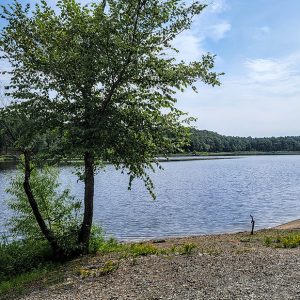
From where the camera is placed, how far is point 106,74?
47.4 feet

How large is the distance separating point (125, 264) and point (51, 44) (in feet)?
27.6

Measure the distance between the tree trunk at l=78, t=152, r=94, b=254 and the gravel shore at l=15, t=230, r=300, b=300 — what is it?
84.9 inches

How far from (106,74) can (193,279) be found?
7.68 metres

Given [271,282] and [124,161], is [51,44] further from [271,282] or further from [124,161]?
[271,282]

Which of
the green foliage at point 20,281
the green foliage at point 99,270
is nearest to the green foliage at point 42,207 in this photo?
the green foliage at point 20,281

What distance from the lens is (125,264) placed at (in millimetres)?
13617

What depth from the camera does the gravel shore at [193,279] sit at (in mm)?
9930

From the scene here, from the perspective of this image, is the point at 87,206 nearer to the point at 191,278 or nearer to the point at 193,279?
the point at 191,278

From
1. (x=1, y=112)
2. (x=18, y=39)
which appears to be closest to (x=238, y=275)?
(x=1, y=112)

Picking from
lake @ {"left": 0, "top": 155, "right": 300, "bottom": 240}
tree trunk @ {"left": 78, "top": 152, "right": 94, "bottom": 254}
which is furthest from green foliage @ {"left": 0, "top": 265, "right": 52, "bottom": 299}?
lake @ {"left": 0, "top": 155, "right": 300, "bottom": 240}

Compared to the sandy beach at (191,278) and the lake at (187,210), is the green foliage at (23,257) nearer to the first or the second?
the sandy beach at (191,278)

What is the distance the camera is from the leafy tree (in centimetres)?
1388

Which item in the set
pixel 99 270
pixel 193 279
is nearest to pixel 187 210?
pixel 99 270

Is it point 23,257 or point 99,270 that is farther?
point 23,257
